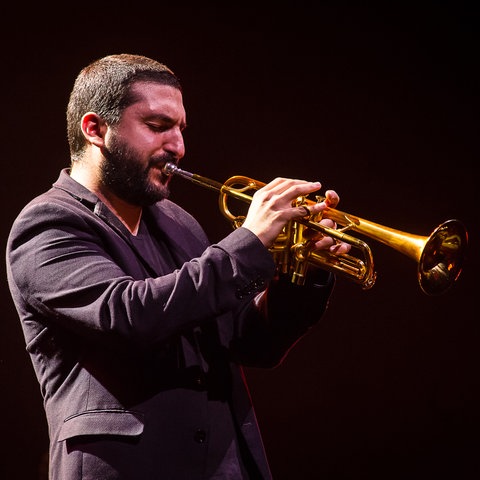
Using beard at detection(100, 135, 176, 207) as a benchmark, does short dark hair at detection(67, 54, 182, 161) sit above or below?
above

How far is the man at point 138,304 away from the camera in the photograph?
5.31 ft

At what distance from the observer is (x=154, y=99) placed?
77.9 inches

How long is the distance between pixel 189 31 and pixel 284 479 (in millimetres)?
2497

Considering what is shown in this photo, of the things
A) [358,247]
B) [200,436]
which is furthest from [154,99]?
[200,436]

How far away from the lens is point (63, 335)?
1.74 m

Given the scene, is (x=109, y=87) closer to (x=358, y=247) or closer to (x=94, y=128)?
(x=94, y=128)

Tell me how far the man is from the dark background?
64.4 inches

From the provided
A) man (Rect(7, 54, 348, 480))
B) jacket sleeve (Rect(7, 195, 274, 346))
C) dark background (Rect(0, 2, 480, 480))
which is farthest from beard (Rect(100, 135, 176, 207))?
dark background (Rect(0, 2, 480, 480))

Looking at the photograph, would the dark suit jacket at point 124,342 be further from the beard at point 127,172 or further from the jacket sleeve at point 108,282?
the beard at point 127,172

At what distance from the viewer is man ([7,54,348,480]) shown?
5.31ft

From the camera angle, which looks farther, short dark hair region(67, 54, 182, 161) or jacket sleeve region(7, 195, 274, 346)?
short dark hair region(67, 54, 182, 161)

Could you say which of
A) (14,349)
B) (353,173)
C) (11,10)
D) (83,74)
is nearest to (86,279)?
(83,74)

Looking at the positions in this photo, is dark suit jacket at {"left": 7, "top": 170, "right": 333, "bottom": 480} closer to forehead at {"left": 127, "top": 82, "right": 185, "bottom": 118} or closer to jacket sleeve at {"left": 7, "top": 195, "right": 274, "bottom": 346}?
jacket sleeve at {"left": 7, "top": 195, "right": 274, "bottom": 346}

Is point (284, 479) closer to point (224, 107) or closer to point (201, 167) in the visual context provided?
point (201, 167)
